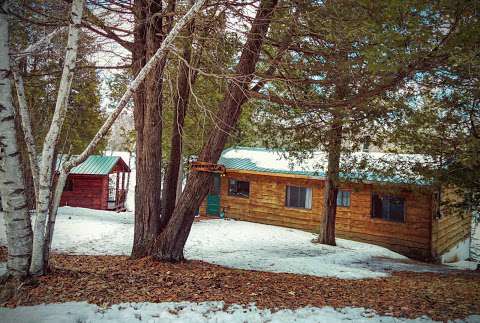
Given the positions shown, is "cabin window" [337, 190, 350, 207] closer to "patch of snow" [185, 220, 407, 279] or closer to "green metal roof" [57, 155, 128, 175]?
"patch of snow" [185, 220, 407, 279]

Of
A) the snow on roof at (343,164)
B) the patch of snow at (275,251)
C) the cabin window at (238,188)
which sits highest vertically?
the snow on roof at (343,164)

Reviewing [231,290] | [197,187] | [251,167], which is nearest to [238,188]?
[251,167]

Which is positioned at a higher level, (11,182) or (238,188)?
(11,182)

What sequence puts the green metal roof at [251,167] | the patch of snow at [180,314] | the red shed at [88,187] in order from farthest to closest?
the red shed at [88,187] < the green metal roof at [251,167] < the patch of snow at [180,314]

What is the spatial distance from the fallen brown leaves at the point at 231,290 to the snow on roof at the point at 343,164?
368 cm

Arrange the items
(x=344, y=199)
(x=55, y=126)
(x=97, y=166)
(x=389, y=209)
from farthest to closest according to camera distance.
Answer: (x=97, y=166) → (x=344, y=199) → (x=389, y=209) → (x=55, y=126)

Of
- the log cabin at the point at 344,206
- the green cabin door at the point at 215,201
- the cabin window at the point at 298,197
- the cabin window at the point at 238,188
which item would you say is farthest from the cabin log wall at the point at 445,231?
the green cabin door at the point at 215,201

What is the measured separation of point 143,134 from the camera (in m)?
7.01

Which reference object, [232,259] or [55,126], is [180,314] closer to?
[55,126]

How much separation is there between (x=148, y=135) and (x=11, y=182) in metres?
2.76

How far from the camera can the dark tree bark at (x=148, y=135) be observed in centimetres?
676

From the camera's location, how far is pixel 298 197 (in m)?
17.0

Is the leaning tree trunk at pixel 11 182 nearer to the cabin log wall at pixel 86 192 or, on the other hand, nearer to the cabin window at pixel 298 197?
the cabin window at pixel 298 197

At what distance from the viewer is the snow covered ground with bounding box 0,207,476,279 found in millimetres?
8773
